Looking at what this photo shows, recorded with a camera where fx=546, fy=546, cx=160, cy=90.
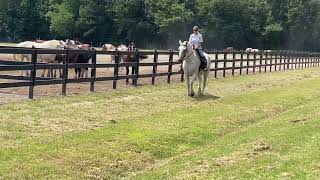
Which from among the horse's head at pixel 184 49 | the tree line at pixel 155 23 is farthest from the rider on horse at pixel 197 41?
the tree line at pixel 155 23

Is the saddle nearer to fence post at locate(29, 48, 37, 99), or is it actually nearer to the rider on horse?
the rider on horse

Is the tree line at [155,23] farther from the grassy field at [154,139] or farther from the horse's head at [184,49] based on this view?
the grassy field at [154,139]

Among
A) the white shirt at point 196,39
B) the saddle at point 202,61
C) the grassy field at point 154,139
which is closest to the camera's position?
the grassy field at point 154,139

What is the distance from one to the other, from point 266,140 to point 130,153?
2965 millimetres

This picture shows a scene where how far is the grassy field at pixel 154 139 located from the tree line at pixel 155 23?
82.4 metres

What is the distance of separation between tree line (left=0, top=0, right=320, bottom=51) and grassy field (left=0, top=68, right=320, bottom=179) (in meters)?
82.4

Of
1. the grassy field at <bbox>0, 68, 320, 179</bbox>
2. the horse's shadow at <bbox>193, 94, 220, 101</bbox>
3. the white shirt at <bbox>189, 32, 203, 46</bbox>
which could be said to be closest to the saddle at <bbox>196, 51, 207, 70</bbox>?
the white shirt at <bbox>189, 32, 203, 46</bbox>

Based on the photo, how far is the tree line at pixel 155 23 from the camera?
9894 centimetres

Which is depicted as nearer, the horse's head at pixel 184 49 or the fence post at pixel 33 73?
the fence post at pixel 33 73

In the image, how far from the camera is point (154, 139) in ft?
35.6

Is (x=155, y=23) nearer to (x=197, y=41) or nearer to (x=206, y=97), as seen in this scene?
(x=197, y=41)

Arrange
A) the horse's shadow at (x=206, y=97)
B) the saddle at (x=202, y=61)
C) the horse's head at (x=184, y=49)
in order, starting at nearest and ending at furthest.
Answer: the horse's shadow at (x=206, y=97)
the horse's head at (x=184, y=49)
the saddle at (x=202, y=61)

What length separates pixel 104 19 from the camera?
3984 inches

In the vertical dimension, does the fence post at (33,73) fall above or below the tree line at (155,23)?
below
